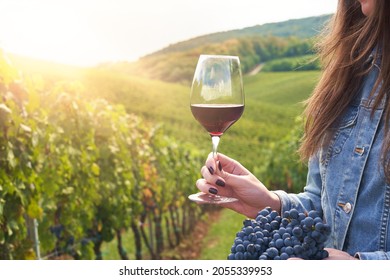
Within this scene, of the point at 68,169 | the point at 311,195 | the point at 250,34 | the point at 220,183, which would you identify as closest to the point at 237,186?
the point at 220,183

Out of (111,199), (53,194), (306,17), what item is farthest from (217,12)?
(53,194)

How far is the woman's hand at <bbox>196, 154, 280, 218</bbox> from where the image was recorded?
176 cm

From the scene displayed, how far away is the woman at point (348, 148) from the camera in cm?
164

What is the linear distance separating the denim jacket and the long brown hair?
1.3 inches

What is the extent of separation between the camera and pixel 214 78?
1.87 meters

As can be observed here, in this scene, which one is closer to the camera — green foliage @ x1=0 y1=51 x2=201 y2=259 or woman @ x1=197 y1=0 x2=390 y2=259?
woman @ x1=197 y1=0 x2=390 y2=259

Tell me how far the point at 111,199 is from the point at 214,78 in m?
3.68

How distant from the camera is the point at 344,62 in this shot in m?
1.82

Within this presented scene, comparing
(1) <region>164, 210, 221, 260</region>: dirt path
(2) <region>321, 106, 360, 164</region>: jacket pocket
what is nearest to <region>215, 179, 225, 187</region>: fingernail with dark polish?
(2) <region>321, 106, 360, 164</region>: jacket pocket

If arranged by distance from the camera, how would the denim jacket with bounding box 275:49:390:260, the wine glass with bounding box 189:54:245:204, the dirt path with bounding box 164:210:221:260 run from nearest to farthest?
the denim jacket with bounding box 275:49:390:260 < the wine glass with bounding box 189:54:245:204 < the dirt path with bounding box 164:210:221:260

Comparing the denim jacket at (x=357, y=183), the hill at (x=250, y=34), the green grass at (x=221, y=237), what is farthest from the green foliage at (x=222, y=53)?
the denim jacket at (x=357, y=183)

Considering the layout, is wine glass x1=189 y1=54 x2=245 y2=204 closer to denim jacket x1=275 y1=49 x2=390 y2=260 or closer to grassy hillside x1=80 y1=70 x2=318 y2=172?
denim jacket x1=275 y1=49 x2=390 y2=260
